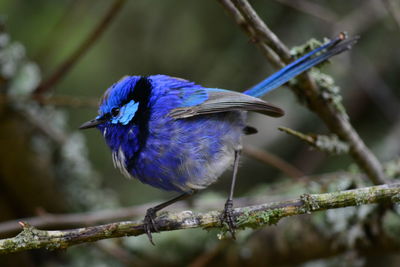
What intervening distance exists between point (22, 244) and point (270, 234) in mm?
2404

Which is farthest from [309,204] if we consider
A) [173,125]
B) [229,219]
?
[173,125]

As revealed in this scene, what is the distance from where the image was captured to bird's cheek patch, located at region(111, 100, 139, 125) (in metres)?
3.60

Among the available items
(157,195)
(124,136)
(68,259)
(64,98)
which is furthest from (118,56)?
(124,136)

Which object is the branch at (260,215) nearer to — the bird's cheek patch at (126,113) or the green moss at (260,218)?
the green moss at (260,218)

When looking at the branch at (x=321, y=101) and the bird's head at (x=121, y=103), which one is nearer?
the branch at (x=321, y=101)

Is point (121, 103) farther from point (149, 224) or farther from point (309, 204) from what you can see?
point (309, 204)

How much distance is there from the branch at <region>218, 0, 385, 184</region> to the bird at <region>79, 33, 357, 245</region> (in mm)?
126

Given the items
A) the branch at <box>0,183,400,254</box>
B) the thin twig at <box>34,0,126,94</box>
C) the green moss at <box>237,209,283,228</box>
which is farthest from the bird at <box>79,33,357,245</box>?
the thin twig at <box>34,0,126,94</box>

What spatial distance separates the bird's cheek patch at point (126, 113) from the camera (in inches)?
142

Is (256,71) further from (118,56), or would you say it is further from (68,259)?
(68,259)

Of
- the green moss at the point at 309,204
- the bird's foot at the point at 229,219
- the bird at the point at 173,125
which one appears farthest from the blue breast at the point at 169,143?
the green moss at the point at 309,204

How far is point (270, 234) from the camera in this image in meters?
4.52

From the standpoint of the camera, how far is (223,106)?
3.60 meters

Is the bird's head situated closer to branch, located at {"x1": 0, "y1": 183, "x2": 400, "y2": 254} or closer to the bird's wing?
the bird's wing
